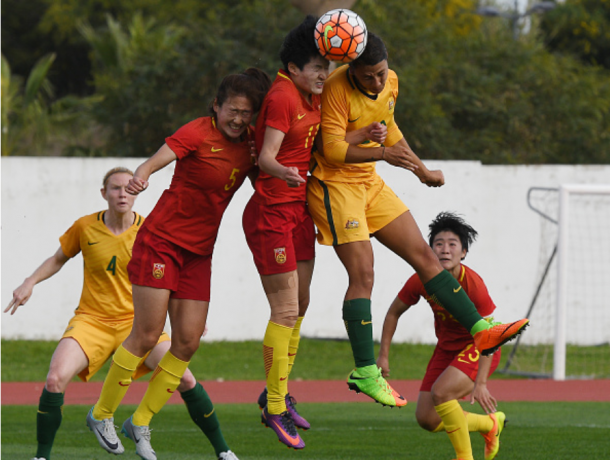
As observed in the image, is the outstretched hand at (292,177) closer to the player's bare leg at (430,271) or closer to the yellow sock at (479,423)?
the player's bare leg at (430,271)

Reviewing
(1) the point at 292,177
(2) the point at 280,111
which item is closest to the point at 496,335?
(1) the point at 292,177

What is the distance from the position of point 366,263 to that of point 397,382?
805 centimetres

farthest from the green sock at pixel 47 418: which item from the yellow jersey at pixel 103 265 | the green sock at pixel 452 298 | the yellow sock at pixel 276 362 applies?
the green sock at pixel 452 298

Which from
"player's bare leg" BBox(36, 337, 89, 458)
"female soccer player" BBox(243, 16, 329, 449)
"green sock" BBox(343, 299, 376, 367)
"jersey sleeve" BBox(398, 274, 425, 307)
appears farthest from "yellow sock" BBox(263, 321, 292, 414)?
"player's bare leg" BBox(36, 337, 89, 458)

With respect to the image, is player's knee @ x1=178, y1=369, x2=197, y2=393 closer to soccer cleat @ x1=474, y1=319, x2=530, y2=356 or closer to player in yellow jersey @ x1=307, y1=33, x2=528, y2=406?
player in yellow jersey @ x1=307, y1=33, x2=528, y2=406

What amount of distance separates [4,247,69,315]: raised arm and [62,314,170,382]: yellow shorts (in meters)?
0.45

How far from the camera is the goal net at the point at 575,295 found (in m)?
15.8

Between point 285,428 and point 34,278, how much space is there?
2.58 m

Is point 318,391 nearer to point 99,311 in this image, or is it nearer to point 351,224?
point 99,311

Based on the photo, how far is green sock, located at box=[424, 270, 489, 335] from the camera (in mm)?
6707

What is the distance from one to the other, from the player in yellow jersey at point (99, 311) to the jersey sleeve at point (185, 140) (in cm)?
164

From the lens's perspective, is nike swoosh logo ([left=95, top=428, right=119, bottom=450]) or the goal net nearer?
nike swoosh logo ([left=95, top=428, right=119, bottom=450])

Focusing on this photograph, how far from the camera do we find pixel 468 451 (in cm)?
792

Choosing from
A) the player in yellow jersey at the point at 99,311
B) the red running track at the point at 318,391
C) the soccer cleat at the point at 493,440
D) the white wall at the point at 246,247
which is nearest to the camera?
the player in yellow jersey at the point at 99,311
